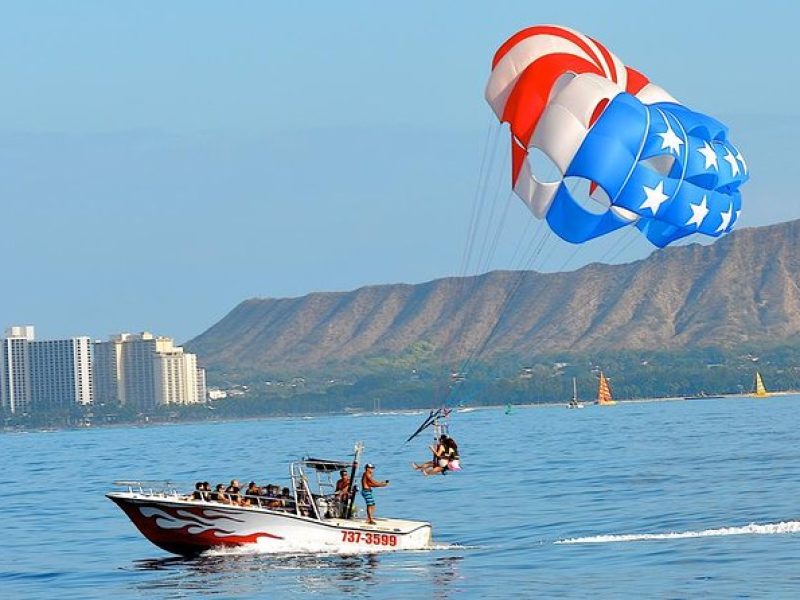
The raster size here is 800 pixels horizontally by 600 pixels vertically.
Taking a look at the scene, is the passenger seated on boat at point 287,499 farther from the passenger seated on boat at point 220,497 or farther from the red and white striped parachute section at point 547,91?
the red and white striped parachute section at point 547,91

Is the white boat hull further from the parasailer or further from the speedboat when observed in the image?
the parasailer

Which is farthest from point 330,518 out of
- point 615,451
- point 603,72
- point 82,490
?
point 615,451

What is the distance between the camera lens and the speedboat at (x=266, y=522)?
39.5m

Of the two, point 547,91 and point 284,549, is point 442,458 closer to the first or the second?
point 284,549

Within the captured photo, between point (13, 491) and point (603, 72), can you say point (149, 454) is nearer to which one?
point (13, 491)

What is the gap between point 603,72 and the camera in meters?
40.2

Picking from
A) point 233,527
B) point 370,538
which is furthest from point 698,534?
point 233,527

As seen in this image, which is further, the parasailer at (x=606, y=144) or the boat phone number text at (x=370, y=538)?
the boat phone number text at (x=370, y=538)

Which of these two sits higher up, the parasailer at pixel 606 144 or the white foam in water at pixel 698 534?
the parasailer at pixel 606 144

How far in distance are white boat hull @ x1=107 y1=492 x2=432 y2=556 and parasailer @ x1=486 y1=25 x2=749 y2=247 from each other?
8525mm

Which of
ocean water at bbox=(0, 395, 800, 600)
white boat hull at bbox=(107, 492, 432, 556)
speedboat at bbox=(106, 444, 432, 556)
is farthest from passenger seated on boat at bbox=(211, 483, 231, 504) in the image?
ocean water at bbox=(0, 395, 800, 600)

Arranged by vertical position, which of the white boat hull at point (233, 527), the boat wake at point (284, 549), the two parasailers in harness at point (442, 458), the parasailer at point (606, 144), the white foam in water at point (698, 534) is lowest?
the white foam in water at point (698, 534)

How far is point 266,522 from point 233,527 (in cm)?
77

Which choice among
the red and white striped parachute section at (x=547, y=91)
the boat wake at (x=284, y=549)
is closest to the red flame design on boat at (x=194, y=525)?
the boat wake at (x=284, y=549)
